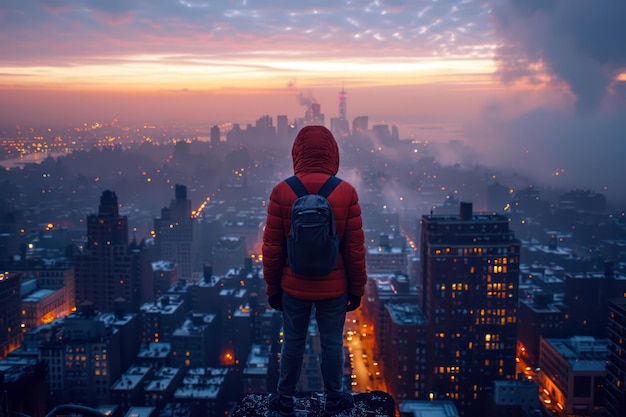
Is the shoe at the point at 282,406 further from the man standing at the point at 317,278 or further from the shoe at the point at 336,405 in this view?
the shoe at the point at 336,405

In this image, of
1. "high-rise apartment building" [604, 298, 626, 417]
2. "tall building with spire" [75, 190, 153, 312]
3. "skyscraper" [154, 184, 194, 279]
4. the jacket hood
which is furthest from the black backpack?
"skyscraper" [154, 184, 194, 279]

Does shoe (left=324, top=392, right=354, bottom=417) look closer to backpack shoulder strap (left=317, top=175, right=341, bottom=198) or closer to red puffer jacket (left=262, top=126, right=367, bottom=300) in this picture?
red puffer jacket (left=262, top=126, right=367, bottom=300)

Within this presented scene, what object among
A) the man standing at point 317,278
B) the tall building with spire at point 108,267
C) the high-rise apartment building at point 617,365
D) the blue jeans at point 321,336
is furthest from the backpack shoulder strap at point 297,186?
the tall building with spire at point 108,267

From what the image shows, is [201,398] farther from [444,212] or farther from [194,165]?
[194,165]

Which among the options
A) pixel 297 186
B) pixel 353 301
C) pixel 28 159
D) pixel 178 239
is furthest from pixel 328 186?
pixel 178 239

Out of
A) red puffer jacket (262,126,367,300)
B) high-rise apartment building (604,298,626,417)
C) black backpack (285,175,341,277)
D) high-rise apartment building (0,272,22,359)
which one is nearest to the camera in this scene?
black backpack (285,175,341,277)

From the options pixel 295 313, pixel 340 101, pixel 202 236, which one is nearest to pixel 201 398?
pixel 295 313
